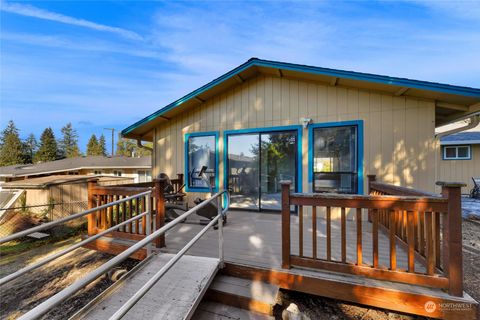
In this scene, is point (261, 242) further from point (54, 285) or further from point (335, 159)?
point (54, 285)

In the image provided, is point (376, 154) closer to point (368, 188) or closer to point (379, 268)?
point (368, 188)

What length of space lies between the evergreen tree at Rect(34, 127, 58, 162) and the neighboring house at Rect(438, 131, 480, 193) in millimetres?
48691

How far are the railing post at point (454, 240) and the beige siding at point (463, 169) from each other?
11453 mm

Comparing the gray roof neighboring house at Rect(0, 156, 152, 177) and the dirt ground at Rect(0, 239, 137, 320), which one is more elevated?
the gray roof neighboring house at Rect(0, 156, 152, 177)

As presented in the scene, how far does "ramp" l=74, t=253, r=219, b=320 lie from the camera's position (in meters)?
1.97

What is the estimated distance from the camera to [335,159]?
16.1ft

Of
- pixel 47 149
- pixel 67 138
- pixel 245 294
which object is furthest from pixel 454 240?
pixel 67 138

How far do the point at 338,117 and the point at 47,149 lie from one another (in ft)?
154

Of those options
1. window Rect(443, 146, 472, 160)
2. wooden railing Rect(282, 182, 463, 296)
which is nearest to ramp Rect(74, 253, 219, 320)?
wooden railing Rect(282, 182, 463, 296)

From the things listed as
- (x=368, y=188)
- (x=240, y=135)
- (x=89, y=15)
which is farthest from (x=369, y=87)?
(x=89, y=15)

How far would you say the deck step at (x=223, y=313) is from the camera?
2.11m

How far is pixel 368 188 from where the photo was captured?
4.51 m

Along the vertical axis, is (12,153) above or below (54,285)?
above

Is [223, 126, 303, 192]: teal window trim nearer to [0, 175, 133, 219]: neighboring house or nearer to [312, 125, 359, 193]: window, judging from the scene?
[312, 125, 359, 193]: window
